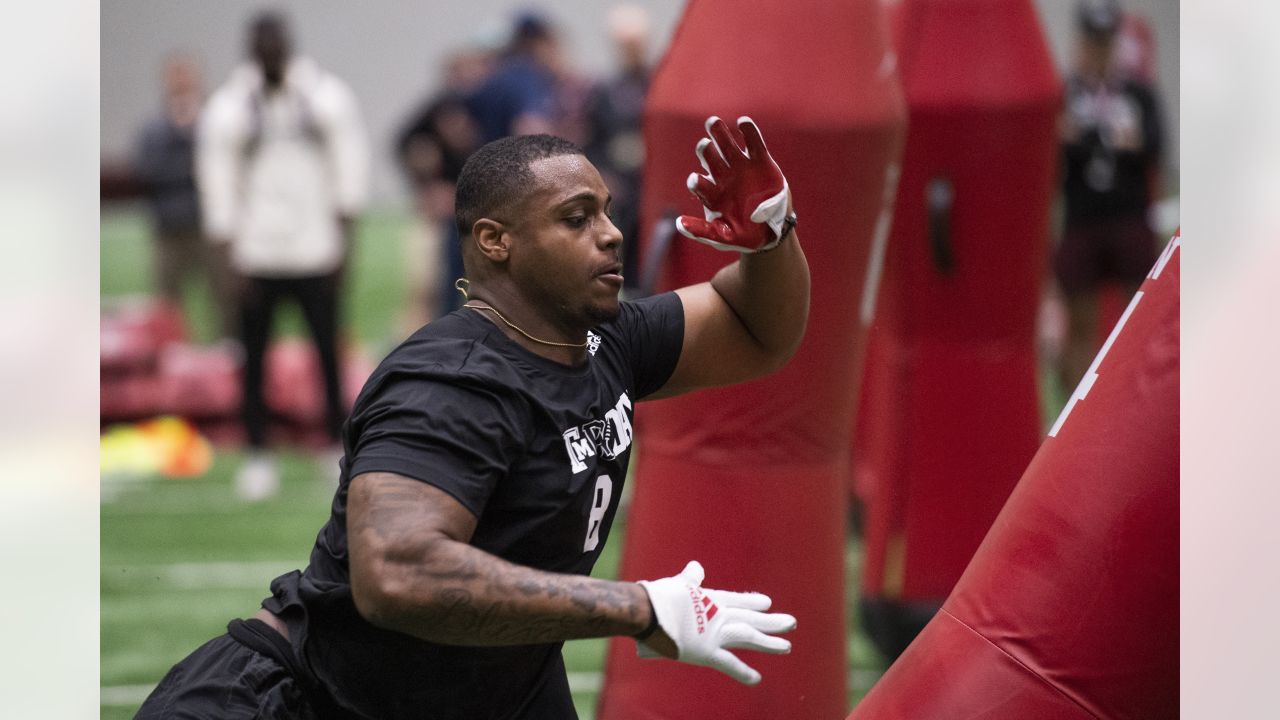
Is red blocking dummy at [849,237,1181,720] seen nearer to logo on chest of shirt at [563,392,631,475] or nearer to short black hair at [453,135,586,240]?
logo on chest of shirt at [563,392,631,475]

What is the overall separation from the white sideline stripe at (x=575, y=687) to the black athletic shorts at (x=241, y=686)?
58.7 inches

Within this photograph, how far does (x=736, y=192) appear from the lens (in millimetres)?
2551

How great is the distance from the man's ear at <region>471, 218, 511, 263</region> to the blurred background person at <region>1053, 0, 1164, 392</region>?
488 cm

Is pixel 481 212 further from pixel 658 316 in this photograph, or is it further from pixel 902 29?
pixel 902 29

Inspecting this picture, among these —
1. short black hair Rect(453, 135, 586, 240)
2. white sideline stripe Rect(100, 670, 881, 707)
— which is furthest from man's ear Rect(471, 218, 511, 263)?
white sideline stripe Rect(100, 670, 881, 707)

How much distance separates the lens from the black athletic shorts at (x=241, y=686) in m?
2.29

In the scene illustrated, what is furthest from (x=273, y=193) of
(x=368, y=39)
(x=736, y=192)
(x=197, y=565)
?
(x=368, y=39)

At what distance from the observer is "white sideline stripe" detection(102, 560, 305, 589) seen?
521 centimetres

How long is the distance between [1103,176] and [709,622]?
518 cm

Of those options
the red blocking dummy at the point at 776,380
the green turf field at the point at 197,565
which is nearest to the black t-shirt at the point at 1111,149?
the green turf field at the point at 197,565

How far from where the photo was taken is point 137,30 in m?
10.9

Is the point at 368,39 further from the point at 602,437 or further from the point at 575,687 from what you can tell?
the point at 602,437
